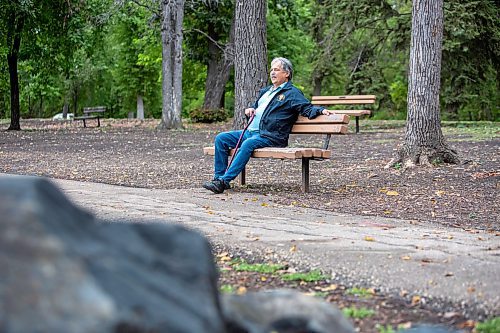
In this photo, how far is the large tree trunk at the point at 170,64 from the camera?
27453 millimetres

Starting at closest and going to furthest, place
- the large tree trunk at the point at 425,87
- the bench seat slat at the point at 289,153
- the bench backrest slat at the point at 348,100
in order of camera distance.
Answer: the bench seat slat at the point at 289,153
the large tree trunk at the point at 425,87
the bench backrest slat at the point at 348,100

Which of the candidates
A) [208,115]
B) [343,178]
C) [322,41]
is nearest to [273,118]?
[343,178]

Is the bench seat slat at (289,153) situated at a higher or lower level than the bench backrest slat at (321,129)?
lower

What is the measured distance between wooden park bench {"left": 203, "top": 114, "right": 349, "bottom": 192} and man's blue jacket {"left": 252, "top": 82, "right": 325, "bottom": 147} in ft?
0.43

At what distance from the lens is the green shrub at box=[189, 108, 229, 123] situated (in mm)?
30781

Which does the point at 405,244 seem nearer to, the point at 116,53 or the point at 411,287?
the point at 411,287

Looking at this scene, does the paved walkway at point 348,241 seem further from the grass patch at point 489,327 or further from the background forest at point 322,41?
the background forest at point 322,41

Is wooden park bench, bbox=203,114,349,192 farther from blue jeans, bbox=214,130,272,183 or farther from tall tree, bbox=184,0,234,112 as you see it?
tall tree, bbox=184,0,234,112

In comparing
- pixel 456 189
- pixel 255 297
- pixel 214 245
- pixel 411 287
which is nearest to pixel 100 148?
pixel 456 189

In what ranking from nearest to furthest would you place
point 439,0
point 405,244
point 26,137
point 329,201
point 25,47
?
point 405,244 < point 329,201 < point 439,0 < point 26,137 < point 25,47

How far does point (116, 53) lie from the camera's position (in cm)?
5225

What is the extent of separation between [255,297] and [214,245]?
303 cm

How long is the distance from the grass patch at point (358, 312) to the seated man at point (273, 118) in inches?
213

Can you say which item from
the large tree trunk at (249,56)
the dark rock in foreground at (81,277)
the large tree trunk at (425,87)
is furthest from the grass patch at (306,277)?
the large tree trunk at (249,56)
